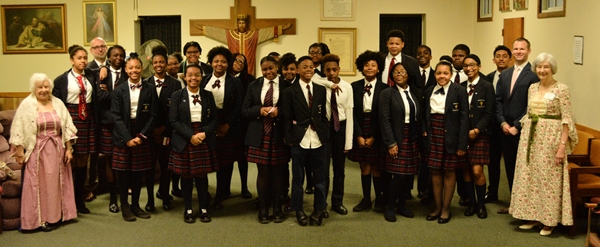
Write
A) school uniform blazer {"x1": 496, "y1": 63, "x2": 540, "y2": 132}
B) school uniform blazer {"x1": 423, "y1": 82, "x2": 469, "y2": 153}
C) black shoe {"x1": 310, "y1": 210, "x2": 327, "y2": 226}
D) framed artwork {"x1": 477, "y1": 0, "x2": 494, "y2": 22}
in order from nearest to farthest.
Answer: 1. school uniform blazer {"x1": 423, "y1": 82, "x2": 469, "y2": 153}
2. black shoe {"x1": 310, "y1": 210, "x2": 327, "y2": 226}
3. school uniform blazer {"x1": 496, "y1": 63, "x2": 540, "y2": 132}
4. framed artwork {"x1": 477, "y1": 0, "x2": 494, "y2": 22}

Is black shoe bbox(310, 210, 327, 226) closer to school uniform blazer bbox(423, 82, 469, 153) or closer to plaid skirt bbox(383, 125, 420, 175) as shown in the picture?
plaid skirt bbox(383, 125, 420, 175)

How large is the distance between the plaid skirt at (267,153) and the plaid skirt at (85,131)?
1.56 meters

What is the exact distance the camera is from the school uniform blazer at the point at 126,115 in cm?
468

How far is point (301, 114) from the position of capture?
4449mm

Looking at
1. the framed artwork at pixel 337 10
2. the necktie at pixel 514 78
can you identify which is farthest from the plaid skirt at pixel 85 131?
the framed artwork at pixel 337 10

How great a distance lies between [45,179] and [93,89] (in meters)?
0.95

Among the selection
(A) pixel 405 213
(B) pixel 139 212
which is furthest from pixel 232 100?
(A) pixel 405 213

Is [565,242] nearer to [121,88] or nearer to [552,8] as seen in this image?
[552,8]

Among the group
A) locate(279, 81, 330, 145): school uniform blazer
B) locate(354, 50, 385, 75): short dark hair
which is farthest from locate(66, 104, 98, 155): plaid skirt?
locate(354, 50, 385, 75): short dark hair

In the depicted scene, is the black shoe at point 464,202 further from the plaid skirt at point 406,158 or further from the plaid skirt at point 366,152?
the plaid skirt at point 366,152

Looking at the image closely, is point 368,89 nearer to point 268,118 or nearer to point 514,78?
point 268,118

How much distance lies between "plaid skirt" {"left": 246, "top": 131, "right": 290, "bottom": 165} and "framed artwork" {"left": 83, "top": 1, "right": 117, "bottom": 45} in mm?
A: 5523

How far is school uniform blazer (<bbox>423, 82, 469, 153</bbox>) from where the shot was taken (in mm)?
4566

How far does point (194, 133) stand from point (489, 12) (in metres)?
5.54
